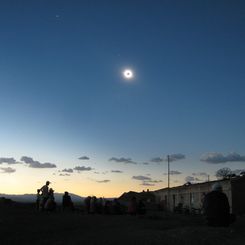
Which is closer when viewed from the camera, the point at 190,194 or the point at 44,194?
the point at 44,194

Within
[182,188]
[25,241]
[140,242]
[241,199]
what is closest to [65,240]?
[25,241]

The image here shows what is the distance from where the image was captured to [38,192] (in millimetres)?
25125

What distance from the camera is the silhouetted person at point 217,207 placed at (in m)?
11.5

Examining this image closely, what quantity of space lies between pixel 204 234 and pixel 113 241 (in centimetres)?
208

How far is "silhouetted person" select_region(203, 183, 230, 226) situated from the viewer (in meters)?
11.5

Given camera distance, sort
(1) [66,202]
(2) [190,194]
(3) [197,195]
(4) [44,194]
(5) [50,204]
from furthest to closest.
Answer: (2) [190,194], (3) [197,195], (1) [66,202], (4) [44,194], (5) [50,204]

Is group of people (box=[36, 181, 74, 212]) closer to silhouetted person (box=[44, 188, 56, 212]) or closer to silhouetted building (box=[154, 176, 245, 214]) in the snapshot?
silhouetted person (box=[44, 188, 56, 212])

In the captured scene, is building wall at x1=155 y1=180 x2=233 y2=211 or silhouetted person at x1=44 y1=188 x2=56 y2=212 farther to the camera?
building wall at x1=155 y1=180 x2=233 y2=211

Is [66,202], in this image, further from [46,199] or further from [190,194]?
[190,194]

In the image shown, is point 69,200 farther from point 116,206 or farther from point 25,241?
point 25,241

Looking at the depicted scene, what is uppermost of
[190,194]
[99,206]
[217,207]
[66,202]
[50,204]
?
[190,194]

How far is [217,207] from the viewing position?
11445 mm

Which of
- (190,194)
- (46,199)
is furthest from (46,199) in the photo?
(190,194)

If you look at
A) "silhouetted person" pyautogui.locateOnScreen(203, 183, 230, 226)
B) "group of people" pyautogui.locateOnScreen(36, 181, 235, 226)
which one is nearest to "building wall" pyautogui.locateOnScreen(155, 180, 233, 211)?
"group of people" pyautogui.locateOnScreen(36, 181, 235, 226)
